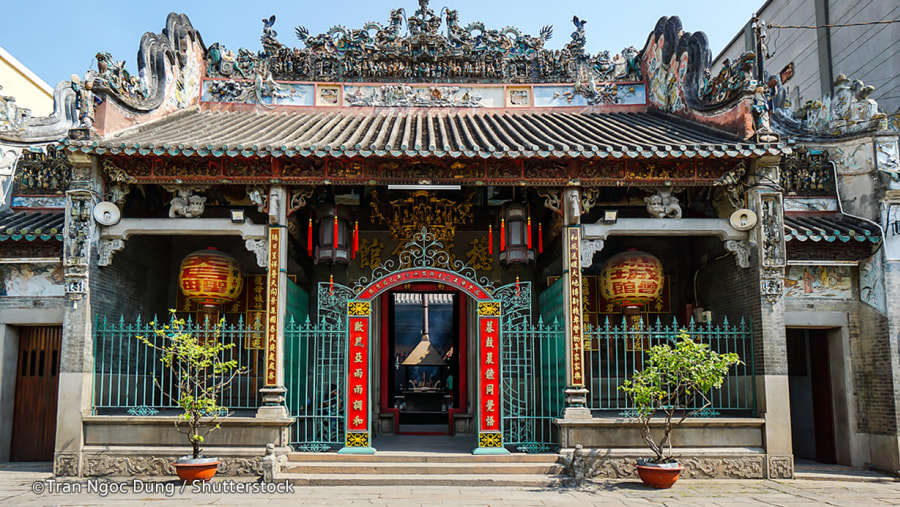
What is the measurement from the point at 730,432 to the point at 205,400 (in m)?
6.49

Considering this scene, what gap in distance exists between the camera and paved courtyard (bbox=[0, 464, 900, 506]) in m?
6.91

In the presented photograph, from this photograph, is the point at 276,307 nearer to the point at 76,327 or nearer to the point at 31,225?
the point at 76,327

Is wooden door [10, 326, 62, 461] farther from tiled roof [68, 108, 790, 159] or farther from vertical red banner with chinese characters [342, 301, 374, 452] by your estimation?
vertical red banner with chinese characters [342, 301, 374, 452]

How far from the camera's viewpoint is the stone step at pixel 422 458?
26.8 ft

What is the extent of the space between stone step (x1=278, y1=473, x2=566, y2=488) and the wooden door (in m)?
4.13

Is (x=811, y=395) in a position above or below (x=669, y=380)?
below

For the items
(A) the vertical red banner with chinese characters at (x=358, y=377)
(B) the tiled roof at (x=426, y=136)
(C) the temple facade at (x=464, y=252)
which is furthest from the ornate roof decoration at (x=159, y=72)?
(A) the vertical red banner with chinese characters at (x=358, y=377)

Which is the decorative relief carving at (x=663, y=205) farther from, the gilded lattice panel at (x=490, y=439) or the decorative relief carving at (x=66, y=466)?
the decorative relief carving at (x=66, y=466)

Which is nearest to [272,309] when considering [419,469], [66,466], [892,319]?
[419,469]

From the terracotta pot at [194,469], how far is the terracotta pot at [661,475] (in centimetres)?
507

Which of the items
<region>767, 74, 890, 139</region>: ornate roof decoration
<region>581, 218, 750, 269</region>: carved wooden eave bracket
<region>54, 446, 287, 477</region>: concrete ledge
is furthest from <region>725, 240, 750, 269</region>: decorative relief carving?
<region>54, 446, 287, 477</region>: concrete ledge

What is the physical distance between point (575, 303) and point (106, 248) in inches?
245

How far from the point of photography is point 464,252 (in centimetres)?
1140

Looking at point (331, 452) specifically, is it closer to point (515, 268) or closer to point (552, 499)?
point (552, 499)
